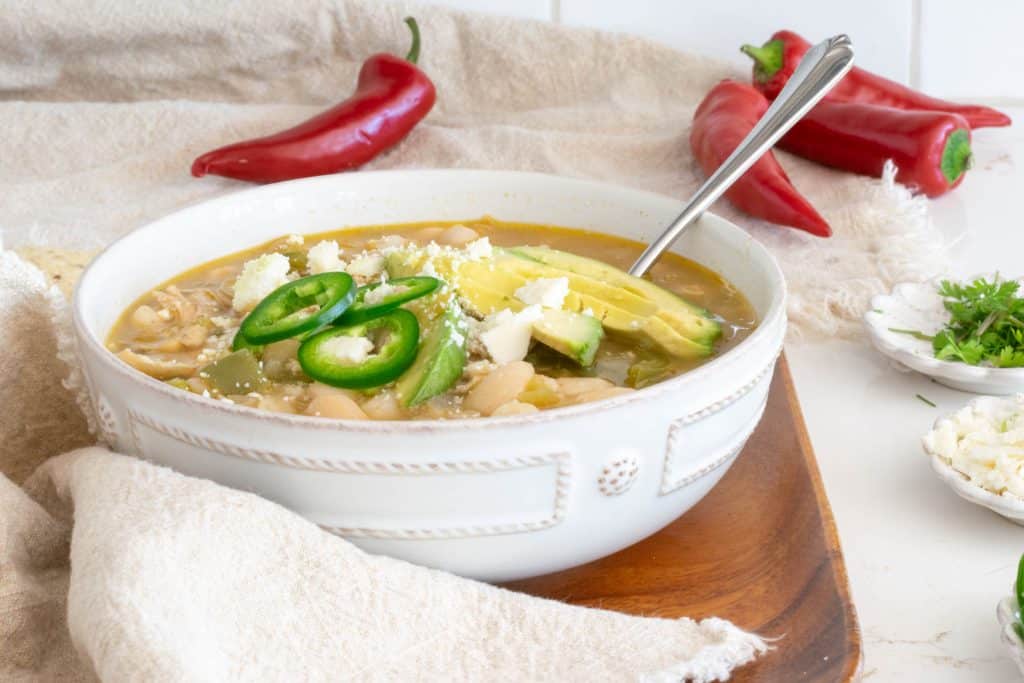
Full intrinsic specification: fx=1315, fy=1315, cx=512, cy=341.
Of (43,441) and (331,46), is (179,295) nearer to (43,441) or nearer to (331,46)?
(43,441)

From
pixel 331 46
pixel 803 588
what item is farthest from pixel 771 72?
pixel 803 588

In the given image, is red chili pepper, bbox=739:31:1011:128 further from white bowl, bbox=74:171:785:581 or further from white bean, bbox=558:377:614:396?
white bean, bbox=558:377:614:396

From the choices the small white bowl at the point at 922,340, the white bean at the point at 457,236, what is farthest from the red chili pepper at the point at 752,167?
the white bean at the point at 457,236

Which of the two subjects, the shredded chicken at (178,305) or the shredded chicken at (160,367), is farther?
the shredded chicken at (178,305)

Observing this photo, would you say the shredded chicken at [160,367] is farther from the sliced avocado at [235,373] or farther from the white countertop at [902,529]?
the white countertop at [902,529]

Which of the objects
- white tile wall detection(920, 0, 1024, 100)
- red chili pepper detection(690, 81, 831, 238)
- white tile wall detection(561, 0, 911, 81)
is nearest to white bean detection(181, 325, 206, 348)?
red chili pepper detection(690, 81, 831, 238)

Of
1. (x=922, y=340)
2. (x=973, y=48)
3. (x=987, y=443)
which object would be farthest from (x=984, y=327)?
(x=973, y=48)
